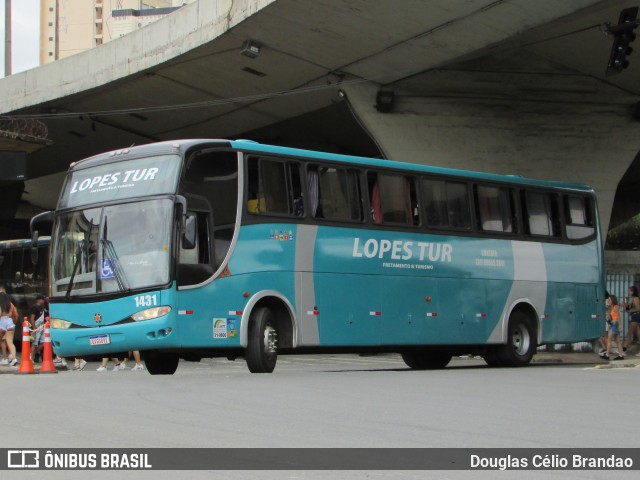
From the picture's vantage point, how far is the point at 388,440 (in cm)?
Answer: 871

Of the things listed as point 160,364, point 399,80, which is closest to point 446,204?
point 160,364

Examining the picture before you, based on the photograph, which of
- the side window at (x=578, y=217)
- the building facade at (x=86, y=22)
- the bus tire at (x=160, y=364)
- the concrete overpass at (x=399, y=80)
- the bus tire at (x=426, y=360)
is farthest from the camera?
the building facade at (x=86, y=22)

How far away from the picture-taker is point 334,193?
59.4ft

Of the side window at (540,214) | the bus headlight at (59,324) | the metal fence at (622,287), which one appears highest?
the side window at (540,214)

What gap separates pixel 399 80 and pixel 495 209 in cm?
1158

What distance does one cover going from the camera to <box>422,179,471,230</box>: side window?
20.0 m

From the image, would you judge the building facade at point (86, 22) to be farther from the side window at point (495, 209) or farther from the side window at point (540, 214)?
the side window at point (495, 209)

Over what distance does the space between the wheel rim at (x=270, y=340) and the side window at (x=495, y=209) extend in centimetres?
561

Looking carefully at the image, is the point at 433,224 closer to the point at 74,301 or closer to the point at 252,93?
the point at 74,301

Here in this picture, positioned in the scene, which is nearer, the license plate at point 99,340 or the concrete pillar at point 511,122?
the license plate at point 99,340

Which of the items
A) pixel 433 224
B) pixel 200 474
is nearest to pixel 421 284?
pixel 433 224

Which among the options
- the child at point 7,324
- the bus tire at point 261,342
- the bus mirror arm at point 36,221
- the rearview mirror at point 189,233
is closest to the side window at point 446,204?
the bus tire at point 261,342

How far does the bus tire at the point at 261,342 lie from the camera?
16594 mm

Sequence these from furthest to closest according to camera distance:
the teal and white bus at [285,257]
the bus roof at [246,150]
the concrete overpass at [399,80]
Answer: the concrete overpass at [399,80]
the bus roof at [246,150]
the teal and white bus at [285,257]
